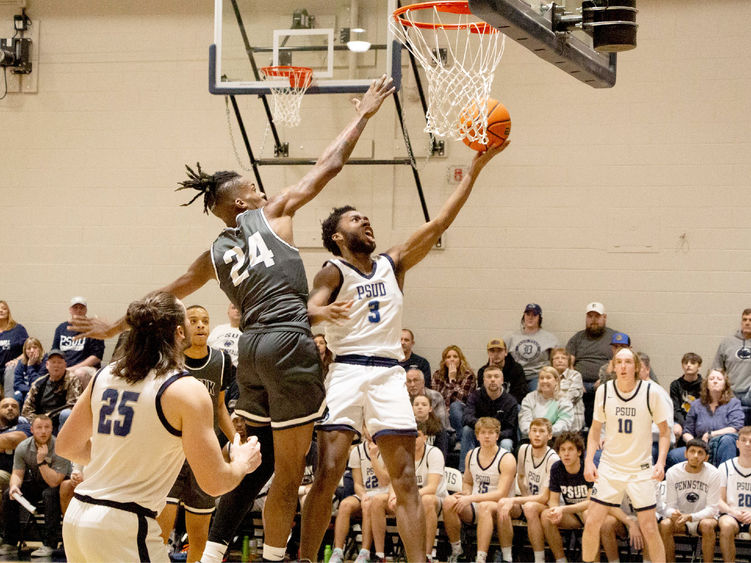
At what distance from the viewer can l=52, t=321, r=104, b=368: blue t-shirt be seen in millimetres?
12602

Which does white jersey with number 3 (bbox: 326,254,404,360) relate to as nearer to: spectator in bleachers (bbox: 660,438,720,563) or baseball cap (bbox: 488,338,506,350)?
spectator in bleachers (bbox: 660,438,720,563)

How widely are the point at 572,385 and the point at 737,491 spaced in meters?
2.15

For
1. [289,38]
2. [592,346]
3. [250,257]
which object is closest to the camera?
[250,257]

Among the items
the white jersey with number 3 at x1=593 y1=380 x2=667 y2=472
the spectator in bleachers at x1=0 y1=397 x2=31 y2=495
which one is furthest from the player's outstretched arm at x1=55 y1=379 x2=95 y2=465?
the spectator in bleachers at x1=0 y1=397 x2=31 y2=495

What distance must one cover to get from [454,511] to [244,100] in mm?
6450

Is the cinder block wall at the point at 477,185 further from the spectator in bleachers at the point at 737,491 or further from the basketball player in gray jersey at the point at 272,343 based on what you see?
the basketball player in gray jersey at the point at 272,343

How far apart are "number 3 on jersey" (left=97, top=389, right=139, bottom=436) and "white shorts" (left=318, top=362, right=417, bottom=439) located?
1.64 m

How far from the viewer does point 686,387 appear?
10.9 m

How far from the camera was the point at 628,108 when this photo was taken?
39.8 ft

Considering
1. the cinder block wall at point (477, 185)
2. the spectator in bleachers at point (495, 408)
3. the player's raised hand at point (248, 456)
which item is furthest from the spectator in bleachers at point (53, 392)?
the player's raised hand at point (248, 456)

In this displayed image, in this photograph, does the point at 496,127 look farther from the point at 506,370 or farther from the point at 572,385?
the point at 506,370


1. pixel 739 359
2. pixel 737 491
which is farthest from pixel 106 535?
pixel 739 359

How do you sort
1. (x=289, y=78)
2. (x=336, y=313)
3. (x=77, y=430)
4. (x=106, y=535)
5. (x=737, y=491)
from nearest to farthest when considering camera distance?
1. (x=106, y=535)
2. (x=77, y=430)
3. (x=336, y=313)
4. (x=737, y=491)
5. (x=289, y=78)

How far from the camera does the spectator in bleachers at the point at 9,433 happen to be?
34.6 ft
